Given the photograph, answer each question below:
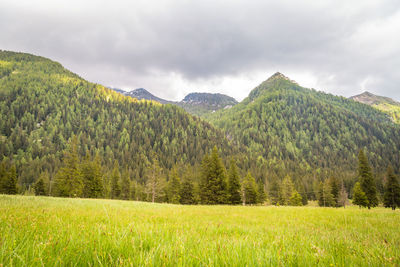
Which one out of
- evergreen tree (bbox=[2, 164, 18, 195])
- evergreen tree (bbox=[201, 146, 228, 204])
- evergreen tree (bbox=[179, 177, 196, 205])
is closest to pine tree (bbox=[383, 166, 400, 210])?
evergreen tree (bbox=[201, 146, 228, 204])

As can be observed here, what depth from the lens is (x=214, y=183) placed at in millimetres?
38781

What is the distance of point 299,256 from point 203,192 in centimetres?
3933

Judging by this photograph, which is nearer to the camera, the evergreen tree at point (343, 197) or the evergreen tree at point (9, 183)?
the evergreen tree at point (9, 183)

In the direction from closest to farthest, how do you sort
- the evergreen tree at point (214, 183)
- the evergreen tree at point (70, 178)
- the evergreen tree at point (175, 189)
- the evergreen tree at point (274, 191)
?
1. the evergreen tree at point (214, 183)
2. the evergreen tree at point (70, 178)
3. the evergreen tree at point (175, 189)
4. the evergreen tree at point (274, 191)

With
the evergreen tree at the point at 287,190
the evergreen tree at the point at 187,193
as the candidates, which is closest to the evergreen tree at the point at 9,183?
the evergreen tree at the point at 187,193

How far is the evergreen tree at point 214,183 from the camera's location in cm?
3844

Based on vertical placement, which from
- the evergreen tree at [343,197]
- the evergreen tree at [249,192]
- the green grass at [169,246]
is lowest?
the evergreen tree at [343,197]

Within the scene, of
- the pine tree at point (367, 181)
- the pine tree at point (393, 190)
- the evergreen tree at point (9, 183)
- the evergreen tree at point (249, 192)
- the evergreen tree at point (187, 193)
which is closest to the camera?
the pine tree at point (367, 181)

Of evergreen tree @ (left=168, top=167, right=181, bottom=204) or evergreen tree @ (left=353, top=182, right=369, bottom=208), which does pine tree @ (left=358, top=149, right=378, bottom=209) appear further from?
evergreen tree @ (left=168, top=167, right=181, bottom=204)

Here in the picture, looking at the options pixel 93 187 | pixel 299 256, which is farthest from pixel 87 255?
pixel 93 187

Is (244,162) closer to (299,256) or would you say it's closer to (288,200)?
(288,200)

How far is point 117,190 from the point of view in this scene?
7075cm

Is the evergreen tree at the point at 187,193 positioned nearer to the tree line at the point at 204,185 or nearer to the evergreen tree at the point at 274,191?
the tree line at the point at 204,185

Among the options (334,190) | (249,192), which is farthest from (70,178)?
(334,190)
